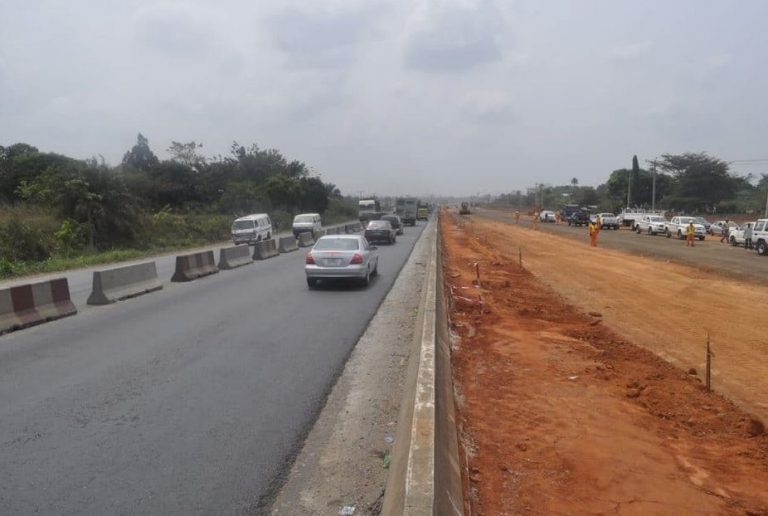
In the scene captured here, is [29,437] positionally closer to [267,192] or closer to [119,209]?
[119,209]

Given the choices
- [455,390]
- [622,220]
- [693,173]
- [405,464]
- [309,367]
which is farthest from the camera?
[693,173]

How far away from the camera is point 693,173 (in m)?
81.4

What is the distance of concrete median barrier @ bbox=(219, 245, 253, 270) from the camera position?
77.4 ft

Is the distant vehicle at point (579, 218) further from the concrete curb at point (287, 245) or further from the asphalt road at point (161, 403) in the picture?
the asphalt road at point (161, 403)

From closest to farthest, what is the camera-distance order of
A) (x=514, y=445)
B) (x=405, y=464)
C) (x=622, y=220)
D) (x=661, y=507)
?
(x=405, y=464) < (x=661, y=507) < (x=514, y=445) < (x=622, y=220)

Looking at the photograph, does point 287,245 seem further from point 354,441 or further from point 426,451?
point 426,451

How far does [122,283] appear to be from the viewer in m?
15.2

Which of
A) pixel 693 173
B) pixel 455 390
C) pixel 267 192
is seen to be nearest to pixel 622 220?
pixel 693 173

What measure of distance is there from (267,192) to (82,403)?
7011 centimetres

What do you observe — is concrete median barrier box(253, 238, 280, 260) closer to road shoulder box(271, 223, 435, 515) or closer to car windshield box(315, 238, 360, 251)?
car windshield box(315, 238, 360, 251)

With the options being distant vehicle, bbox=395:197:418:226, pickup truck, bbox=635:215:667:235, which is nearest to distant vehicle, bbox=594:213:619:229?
pickup truck, bbox=635:215:667:235

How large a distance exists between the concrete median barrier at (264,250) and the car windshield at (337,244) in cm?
1099

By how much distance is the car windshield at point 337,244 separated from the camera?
1759 cm

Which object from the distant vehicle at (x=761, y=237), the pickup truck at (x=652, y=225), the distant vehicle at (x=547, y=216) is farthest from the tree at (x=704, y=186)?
the distant vehicle at (x=761, y=237)
